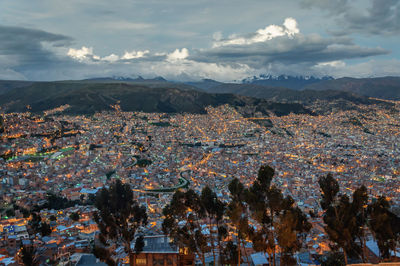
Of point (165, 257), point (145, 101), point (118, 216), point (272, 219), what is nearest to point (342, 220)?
point (272, 219)

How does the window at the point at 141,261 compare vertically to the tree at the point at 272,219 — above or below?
below

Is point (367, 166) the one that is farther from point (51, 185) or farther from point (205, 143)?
point (51, 185)

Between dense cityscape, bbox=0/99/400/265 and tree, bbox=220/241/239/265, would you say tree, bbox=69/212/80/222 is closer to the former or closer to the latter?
dense cityscape, bbox=0/99/400/265

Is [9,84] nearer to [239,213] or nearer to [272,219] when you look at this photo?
[239,213]

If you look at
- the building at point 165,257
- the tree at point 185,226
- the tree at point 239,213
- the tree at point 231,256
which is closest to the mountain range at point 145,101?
the building at point 165,257

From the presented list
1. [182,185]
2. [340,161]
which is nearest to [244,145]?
[340,161]

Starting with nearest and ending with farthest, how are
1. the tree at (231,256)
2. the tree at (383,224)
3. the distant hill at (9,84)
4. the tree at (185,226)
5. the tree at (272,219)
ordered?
the tree at (272,219), the tree at (383,224), the tree at (185,226), the tree at (231,256), the distant hill at (9,84)

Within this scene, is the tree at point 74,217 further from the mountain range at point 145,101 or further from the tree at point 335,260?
the mountain range at point 145,101
